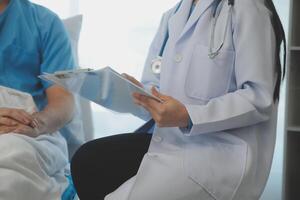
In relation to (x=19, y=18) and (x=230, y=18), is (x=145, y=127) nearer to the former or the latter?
(x=230, y=18)

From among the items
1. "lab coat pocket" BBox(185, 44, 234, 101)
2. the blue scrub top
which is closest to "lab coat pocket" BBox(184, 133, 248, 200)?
"lab coat pocket" BBox(185, 44, 234, 101)

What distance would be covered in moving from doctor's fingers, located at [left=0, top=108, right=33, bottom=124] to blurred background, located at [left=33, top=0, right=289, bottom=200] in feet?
2.90

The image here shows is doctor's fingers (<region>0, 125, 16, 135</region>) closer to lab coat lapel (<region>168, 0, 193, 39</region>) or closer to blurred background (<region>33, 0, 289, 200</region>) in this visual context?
lab coat lapel (<region>168, 0, 193, 39</region>)

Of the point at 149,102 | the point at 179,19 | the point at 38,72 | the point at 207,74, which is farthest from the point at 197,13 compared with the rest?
the point at 38,72

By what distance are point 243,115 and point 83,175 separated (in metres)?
0.47

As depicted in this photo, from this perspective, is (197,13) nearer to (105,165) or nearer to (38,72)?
(105,165)

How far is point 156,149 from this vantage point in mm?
1025

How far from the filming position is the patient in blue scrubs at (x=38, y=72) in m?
1.18

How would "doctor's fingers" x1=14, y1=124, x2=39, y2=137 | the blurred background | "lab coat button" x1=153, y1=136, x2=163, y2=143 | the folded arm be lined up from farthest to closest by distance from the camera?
the blurred background < the folded arm < "doctor's fingers" x1=14, y1=124, x2=39, y2=137 < "lab coat button" x1=153, y1=136, x2=163, y2=143

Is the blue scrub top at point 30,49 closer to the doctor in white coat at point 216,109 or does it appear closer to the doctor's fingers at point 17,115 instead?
the doctor's fingers at point 17,115

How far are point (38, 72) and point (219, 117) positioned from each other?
770 mm

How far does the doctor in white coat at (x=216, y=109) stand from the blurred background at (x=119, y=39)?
3.43 ft

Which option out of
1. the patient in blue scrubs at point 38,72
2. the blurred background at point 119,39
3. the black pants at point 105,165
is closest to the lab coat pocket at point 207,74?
the black pants at point 105,165

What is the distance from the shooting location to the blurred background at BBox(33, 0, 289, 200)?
210 cm
